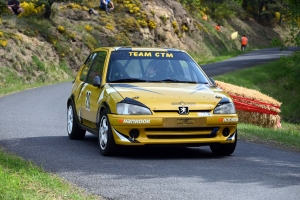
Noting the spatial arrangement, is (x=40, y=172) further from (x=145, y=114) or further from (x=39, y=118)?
(x=39, y=118)

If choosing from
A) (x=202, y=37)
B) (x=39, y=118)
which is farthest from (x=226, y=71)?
(x=39, y=118)

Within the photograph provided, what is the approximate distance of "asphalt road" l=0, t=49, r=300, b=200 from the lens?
7988 millimetres

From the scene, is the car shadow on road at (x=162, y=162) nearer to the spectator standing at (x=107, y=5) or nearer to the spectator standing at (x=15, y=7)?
the spectator standing at (x=15, y=7)

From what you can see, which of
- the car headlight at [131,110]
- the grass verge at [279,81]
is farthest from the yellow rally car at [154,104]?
the grass verge at [279,81]

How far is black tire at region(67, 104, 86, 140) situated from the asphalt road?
0.15 meters

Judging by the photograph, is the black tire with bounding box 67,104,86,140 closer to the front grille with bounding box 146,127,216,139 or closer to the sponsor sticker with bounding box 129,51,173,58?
the sponsor sticker with bounding box 129,51,173,58

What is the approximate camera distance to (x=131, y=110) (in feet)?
34.2

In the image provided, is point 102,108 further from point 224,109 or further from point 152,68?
point 224,109

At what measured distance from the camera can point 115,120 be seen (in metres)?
10.4

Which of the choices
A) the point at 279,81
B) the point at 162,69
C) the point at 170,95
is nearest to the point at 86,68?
the point at 162,69

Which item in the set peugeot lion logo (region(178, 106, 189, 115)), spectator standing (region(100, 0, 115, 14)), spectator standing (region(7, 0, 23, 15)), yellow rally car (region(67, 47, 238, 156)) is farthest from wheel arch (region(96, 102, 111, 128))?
spectator standing (region(100, 0, 115, 14))

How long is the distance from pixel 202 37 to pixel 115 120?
50781mm

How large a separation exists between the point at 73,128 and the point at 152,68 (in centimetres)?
210

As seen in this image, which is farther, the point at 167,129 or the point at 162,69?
the point at 162,69
